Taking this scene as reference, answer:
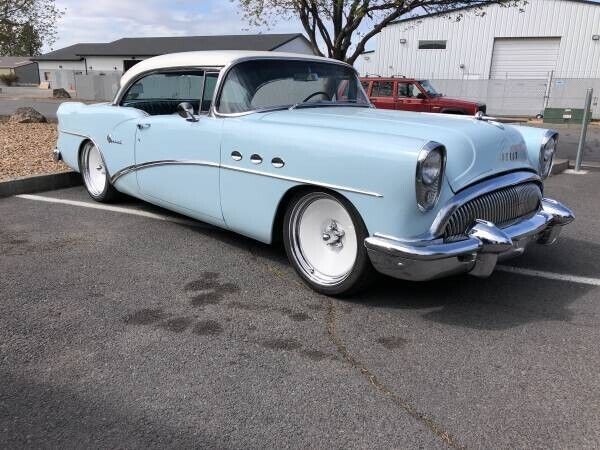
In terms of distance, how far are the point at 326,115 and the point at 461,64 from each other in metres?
28.5

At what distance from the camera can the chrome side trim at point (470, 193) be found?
9.53 feet

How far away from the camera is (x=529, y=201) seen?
3502 mm

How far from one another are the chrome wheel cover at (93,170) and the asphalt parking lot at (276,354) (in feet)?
4.80

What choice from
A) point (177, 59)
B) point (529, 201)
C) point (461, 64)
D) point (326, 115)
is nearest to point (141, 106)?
point (177, 59)

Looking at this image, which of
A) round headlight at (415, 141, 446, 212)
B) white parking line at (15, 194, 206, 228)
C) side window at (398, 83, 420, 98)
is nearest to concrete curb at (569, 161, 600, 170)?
side window at (398, 83, 420, 98)

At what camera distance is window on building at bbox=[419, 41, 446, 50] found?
30.0 meters

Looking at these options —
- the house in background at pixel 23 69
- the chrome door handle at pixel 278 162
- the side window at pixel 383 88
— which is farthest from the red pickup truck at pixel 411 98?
the house in background at pixel 23 69

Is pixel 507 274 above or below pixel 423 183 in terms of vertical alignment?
below

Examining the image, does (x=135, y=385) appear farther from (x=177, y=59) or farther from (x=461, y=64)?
(x=461, y=64)

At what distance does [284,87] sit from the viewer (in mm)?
4176

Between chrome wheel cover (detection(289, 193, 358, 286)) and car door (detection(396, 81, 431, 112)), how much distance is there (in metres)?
12.1

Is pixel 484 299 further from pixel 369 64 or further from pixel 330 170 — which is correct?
pixel 369 64

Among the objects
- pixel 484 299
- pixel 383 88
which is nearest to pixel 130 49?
pixel 383 88

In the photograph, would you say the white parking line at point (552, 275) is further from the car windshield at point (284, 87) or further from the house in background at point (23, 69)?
the house in background at point (23, 69)
